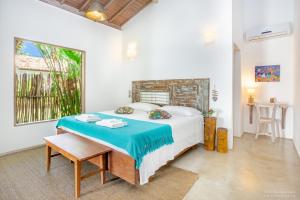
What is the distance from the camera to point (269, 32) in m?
4.34

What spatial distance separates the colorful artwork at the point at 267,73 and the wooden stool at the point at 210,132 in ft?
7.74

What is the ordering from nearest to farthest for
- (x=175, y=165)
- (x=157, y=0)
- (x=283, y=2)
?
(x=175, y=165)
(x=283, y=2)
(x=157, y=0)

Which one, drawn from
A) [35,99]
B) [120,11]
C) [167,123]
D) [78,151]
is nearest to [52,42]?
[35,99]

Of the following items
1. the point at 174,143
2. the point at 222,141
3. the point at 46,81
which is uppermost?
the point at 46,81

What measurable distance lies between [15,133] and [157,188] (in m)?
3.07

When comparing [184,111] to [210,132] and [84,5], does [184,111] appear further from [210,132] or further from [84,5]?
[84,5]

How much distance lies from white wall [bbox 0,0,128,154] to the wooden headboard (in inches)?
28.6

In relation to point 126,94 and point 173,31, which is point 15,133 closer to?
point 126,94

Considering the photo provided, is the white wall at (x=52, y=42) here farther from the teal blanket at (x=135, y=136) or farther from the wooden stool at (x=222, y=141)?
the wooden stool at (x=222, y=141)

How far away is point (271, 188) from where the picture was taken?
2098 millimetres

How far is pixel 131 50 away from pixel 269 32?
3.82 meters

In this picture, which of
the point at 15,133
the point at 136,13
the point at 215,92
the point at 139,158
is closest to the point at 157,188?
the point at 139,158

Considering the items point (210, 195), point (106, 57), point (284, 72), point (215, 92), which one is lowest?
point (210, 195)

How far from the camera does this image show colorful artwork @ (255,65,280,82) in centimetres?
442
